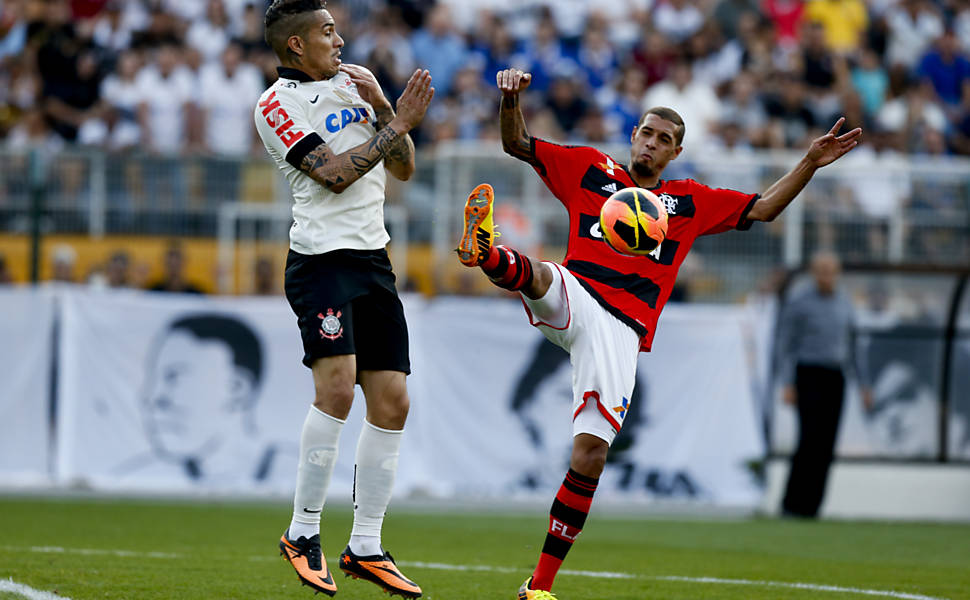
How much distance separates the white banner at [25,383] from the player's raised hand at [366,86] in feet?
25.5

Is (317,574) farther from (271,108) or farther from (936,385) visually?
(936,385)

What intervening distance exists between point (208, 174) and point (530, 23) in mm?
6927

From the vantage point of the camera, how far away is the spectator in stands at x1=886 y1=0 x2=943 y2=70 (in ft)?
64.9

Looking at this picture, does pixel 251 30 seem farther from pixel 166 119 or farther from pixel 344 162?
pixel 344 162

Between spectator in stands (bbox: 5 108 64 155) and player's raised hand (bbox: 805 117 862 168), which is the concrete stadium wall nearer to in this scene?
player's raised hand (bbox: 805 117 862 168)

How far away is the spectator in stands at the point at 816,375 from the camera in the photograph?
12.2 metres

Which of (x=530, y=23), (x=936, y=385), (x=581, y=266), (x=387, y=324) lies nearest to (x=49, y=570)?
(x=387, y=324)

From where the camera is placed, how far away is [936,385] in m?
13.1

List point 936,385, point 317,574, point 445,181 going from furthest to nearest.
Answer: point 445,181
point 936,385
point 317,574

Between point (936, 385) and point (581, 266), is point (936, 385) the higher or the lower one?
the lower one

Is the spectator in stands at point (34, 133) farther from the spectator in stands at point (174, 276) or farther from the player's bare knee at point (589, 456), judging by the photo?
the player's bare knee at point (589, 456)

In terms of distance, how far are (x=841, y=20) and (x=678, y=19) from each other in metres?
2.57

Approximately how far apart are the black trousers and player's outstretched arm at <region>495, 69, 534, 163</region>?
6.18 meters

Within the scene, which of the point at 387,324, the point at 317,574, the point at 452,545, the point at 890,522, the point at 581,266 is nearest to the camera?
the point at 317,574
